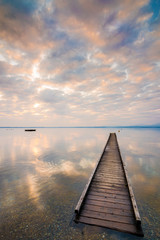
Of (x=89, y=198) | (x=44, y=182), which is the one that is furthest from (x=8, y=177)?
(x=89, y=198)

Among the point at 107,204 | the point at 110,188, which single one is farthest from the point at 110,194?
the point at 107,204

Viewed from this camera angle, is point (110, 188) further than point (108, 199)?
Yes

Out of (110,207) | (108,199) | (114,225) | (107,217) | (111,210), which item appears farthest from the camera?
(108,199)

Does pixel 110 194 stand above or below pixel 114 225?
above

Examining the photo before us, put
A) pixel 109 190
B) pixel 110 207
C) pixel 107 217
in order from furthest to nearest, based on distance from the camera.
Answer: pixel 109 190
pixel 110 207
pixel 107 217

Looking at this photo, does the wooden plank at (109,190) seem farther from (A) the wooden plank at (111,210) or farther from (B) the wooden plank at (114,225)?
(B) the wooden plank at (114,225)

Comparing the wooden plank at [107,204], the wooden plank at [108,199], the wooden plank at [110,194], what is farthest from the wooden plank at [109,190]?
the wooden plank at [107,204]

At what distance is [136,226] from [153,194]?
5079 millimetres

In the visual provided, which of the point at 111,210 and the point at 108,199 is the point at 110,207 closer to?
the point at 111,210

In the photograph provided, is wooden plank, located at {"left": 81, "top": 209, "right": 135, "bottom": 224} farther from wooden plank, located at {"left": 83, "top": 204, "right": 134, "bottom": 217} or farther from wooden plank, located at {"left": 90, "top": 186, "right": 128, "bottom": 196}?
wooden plank, located at {"left": 90, "top": 186, "right": 128, "bottom": 196}

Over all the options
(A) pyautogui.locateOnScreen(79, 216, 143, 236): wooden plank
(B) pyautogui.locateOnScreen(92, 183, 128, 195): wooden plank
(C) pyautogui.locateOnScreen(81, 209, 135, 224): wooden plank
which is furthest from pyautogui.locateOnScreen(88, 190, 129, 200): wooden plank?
(A) pyautogui.locateOnScreen(79, 216, 143, 236): wooden plank

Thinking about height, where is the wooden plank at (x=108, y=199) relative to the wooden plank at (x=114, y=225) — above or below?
above

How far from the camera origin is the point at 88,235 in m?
4.87

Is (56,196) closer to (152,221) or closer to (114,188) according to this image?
(114,188)
